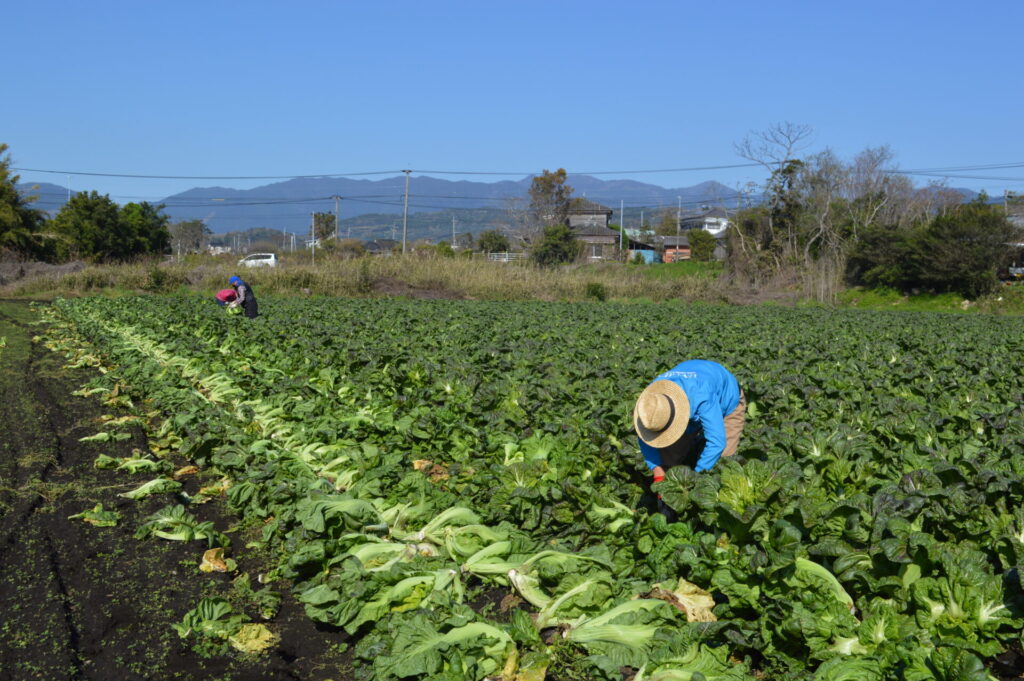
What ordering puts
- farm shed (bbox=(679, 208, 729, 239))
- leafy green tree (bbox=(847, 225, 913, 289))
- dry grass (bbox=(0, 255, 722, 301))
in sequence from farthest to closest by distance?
farm shed (bbox=(679, 208, 729, 239)) < leafy green tree (bbox=(847, 225, 913, 289)) < dry grass (bbox=(0, 255, 722, 301))

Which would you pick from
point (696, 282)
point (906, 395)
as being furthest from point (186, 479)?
point (696, 282)

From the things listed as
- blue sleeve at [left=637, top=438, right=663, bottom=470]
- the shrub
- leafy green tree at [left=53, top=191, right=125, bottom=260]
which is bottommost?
the shrub

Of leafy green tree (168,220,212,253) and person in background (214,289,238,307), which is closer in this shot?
person in background (214,289,238,307)

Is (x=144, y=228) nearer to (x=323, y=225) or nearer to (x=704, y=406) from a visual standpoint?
(x=323, y=225)

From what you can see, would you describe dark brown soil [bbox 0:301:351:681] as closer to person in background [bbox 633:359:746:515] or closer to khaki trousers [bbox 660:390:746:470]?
person in background [bbox 633:359:746:515]

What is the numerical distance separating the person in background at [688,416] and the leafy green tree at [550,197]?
7810 cm

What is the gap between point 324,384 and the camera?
10047 mm

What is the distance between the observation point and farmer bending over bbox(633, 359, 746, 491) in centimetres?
513

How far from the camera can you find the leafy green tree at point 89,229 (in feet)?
147

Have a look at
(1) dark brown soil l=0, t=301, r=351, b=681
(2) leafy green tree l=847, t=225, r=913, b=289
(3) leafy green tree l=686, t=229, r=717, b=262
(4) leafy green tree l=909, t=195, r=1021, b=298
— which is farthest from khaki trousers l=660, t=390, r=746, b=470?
(3) leafy green tree l=686, t=229, r=717, b=262

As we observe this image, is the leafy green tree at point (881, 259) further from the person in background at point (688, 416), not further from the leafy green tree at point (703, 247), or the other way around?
the person in background at point (688, 416)

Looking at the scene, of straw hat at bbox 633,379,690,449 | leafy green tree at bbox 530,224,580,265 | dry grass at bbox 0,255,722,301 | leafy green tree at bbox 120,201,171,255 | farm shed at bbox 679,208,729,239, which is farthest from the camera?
farm shed at bbox 679,208,729,239

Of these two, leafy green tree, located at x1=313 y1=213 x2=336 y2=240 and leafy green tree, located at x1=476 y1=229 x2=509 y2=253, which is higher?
leafy green tree, located at x1=313 y1=213 x2=336 y2=240

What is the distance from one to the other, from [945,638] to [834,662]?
0.54 m
